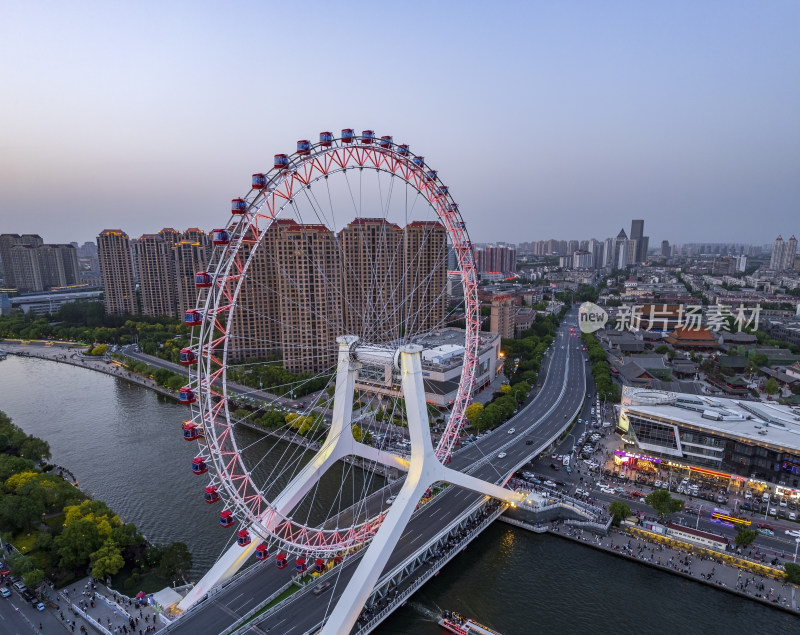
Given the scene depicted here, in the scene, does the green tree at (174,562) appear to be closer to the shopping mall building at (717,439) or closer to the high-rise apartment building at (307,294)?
the shopping mall building at (717,439)

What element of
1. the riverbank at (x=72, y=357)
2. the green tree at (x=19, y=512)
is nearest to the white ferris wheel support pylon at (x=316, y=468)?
the green tree at (x=19, y=512)

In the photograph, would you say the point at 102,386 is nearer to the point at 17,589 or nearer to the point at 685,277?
the point at 17,589

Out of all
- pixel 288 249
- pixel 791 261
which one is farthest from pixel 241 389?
pixel 791 261

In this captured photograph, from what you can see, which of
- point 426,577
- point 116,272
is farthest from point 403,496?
point 116,272

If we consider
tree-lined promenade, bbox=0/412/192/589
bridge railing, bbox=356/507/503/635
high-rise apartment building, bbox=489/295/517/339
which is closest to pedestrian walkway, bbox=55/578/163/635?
tree-lined promenade, bbox=0/412/192/589

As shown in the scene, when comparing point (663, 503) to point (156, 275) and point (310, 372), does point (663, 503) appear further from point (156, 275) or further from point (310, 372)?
point (156, 275)

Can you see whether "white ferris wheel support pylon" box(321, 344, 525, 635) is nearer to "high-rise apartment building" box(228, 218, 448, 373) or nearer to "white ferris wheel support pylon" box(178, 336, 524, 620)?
"white ferris wheel support pylon" box(178, 336, 524, 620)

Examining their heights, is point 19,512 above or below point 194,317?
below
